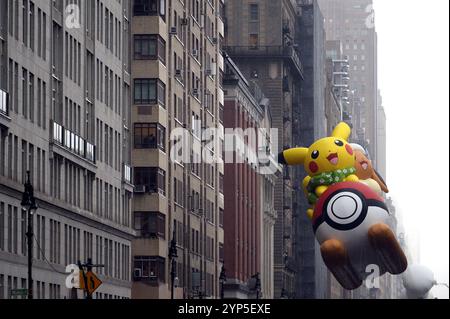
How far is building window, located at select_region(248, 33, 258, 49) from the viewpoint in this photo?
165500mm

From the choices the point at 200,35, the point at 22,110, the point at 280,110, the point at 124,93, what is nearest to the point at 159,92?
the point at 124,93

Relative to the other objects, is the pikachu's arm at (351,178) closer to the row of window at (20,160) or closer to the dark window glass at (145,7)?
the row of window at (20,160)

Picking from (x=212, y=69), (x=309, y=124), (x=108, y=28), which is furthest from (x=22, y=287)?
(x=309, y=124)

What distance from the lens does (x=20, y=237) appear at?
6488cm

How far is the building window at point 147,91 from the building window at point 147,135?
5.04ft

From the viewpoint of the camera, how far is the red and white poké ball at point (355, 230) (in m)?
58.6

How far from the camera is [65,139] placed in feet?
245

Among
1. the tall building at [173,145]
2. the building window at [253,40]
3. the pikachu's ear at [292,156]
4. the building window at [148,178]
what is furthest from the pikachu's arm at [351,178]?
the building window at [253,40]

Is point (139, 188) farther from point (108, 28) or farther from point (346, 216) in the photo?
point (346, 216)

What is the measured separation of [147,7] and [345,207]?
40035 mm

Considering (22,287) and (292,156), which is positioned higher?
(292,156)

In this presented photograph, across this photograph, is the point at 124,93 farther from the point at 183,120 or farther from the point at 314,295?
the point at 314,295

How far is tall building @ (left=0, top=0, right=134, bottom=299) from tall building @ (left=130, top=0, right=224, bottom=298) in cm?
193

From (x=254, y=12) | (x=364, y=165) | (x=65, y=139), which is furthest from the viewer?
(x=254, y=12)
